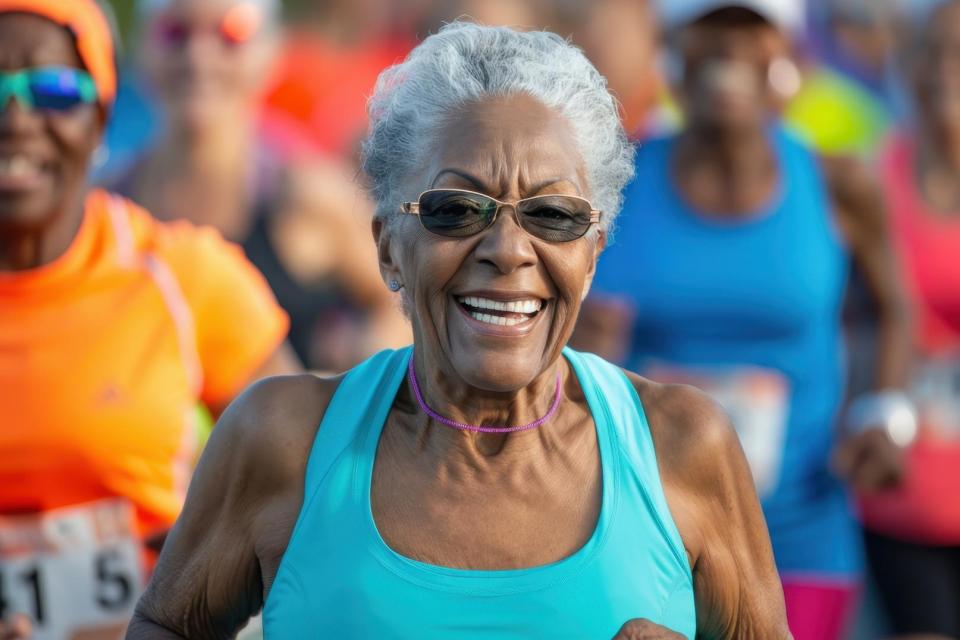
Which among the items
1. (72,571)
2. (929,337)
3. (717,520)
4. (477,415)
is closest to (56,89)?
(72,571)

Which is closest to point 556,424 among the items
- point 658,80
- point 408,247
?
point 408,247

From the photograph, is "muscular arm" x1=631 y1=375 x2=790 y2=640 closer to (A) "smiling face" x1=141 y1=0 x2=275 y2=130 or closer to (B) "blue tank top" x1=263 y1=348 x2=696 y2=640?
(B) "blue tank top" x1=263 y1=348 x2=696 y2=640

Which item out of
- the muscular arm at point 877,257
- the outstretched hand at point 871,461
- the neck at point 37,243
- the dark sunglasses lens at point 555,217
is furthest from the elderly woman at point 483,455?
the muscular arm at point 877,257

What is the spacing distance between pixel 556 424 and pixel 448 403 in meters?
0.19

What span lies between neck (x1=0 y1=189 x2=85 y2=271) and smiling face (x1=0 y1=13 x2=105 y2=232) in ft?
0.05

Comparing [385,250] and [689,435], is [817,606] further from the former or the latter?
[385,250]

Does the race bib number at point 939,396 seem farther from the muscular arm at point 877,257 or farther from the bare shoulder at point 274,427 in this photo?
the bare shoulder at point 274,427

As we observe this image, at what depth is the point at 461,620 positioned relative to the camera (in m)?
2.71

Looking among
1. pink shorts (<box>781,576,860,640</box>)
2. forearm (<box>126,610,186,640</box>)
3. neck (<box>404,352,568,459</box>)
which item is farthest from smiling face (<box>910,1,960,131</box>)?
forearm (<box>126,610,186,640</box>)

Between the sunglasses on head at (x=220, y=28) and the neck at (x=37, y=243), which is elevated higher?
the sunglasses on head at (x=220, y=28)

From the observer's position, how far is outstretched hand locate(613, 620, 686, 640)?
2.69 m

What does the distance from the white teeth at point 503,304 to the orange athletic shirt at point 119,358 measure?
1322 mm

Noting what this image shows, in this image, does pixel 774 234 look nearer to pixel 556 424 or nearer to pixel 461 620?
pixel 556 424

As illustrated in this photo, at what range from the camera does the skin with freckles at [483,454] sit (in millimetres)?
2818
